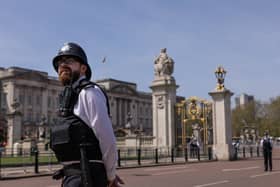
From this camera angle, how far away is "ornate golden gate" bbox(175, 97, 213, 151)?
96.3 ft

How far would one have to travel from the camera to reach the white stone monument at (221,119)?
28.0 m

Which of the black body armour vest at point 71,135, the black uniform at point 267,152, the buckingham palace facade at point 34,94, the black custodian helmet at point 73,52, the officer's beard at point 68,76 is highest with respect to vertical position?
the buckingham palace facade at point 34,94

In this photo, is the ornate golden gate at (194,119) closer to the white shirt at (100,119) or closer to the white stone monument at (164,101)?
the white stone monument at (164,101)

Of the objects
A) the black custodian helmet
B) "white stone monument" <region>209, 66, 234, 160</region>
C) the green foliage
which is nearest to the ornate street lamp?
"white stone monument" <region>209, 66, 234, 160</region>

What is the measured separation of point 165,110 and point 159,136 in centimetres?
192

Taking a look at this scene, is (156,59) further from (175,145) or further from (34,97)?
(34,97)

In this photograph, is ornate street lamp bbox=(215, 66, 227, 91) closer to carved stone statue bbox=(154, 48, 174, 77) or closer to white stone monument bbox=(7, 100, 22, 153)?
carved stone statue bbox=(154, 48, 174, 77)

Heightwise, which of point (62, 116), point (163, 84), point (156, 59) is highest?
point (156, 59)

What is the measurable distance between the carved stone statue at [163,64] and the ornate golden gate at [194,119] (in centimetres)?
260

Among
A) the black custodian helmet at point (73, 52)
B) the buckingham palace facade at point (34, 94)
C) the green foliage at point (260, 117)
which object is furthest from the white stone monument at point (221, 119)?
the buckingham palace facade at point (34, 94)

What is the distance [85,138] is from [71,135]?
118 millimetres

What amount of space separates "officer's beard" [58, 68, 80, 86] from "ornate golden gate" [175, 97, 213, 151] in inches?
1023

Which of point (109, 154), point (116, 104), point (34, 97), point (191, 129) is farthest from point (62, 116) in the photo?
point (116, 104)

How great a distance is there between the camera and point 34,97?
349 ft
